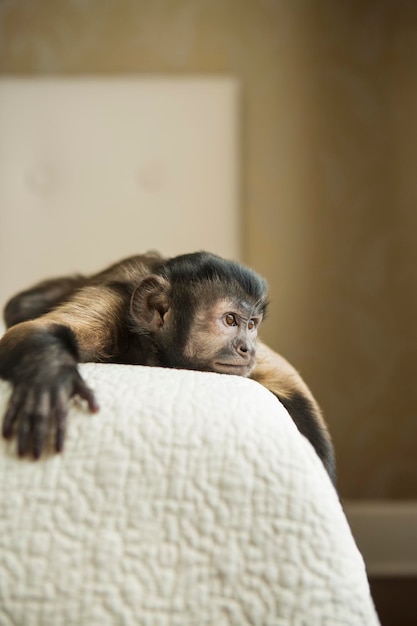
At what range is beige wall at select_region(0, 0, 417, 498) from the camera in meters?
2.70

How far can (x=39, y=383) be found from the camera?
0.82 metres

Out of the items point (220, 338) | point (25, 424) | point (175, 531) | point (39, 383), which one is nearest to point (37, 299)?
point (220, 338)

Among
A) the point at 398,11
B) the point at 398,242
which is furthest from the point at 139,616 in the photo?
the point at 398,11

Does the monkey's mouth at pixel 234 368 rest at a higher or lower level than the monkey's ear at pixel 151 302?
lower

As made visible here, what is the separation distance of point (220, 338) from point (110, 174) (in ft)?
4.79

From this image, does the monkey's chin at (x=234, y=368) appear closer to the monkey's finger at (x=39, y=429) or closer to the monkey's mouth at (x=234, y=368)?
the monkey's mouth at (x=234, y=368)

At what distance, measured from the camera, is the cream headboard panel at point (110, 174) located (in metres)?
2.62

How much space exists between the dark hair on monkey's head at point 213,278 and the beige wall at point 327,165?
1338 millimetres

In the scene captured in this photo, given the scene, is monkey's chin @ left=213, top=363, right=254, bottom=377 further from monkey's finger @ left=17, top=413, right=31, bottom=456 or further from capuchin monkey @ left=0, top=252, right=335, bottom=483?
monkey's finger @ left=17, top=413, right=31, bottom=456

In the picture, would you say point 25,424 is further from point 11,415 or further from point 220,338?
point 220,338

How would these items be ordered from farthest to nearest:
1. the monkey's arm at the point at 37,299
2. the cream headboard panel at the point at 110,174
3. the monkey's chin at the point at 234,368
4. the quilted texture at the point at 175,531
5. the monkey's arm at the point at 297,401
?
the cream headboard panel at the point at 110,174, the monkey's arm at the point at 37,299, the monkey's chin at the point at 234,368, the monkey's arm at the point at 297,401, the quilted texture at the point at 175,531

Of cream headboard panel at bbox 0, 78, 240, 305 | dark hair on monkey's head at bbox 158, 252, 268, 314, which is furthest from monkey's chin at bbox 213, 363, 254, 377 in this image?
cream headboard panel at bbox 0, 78, 240, 305

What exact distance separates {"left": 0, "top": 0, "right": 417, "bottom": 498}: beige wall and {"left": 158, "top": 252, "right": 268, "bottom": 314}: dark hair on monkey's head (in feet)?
4.39

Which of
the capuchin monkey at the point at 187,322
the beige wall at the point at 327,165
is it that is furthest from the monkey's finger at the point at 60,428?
the beige wall at the point at 327,165
